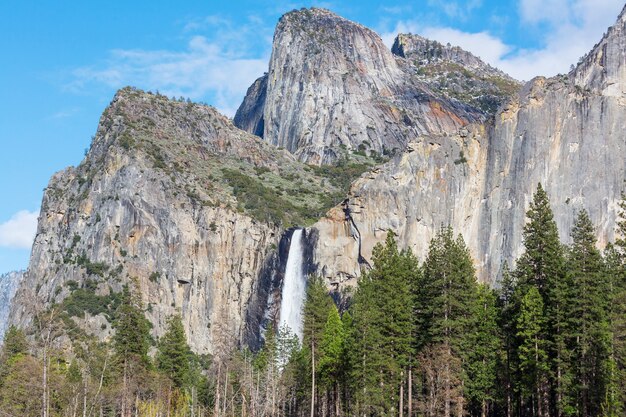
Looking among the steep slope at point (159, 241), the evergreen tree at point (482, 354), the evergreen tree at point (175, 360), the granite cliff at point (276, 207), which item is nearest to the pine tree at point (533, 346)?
the evergreen tree at point (482, 354)

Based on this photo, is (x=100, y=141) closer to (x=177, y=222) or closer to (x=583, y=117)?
(x=177, y=222)

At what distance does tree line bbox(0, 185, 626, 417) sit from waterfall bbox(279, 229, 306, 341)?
206ft

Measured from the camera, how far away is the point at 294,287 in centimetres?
14950

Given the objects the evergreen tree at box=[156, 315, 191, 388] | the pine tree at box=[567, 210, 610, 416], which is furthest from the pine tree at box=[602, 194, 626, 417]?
the evergreen tree at box=[156, 315, 191, 388]

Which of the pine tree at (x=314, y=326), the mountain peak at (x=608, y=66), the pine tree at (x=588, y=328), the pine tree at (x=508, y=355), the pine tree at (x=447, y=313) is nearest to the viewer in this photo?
the pine tree at (x=588, y=328)

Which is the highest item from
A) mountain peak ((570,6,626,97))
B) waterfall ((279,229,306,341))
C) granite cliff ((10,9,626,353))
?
mountain peak ((570,6,626,97))

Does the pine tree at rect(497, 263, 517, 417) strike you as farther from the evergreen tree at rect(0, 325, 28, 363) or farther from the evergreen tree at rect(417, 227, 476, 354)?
the evergreen tree at rect(0, 325, 28, 363)

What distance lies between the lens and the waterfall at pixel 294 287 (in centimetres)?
14488

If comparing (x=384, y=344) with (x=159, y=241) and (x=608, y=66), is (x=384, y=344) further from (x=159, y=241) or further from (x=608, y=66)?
(x=159, y=241)

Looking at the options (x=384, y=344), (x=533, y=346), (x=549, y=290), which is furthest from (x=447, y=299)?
(x=549, y=290)

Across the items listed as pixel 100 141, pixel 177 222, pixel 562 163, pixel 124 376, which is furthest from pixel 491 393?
pixel 100 141

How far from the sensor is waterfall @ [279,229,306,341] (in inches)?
5704

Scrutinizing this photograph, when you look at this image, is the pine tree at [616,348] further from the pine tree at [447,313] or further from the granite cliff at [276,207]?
the granite cliff at [276,207]

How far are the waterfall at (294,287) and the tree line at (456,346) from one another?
6277cm
